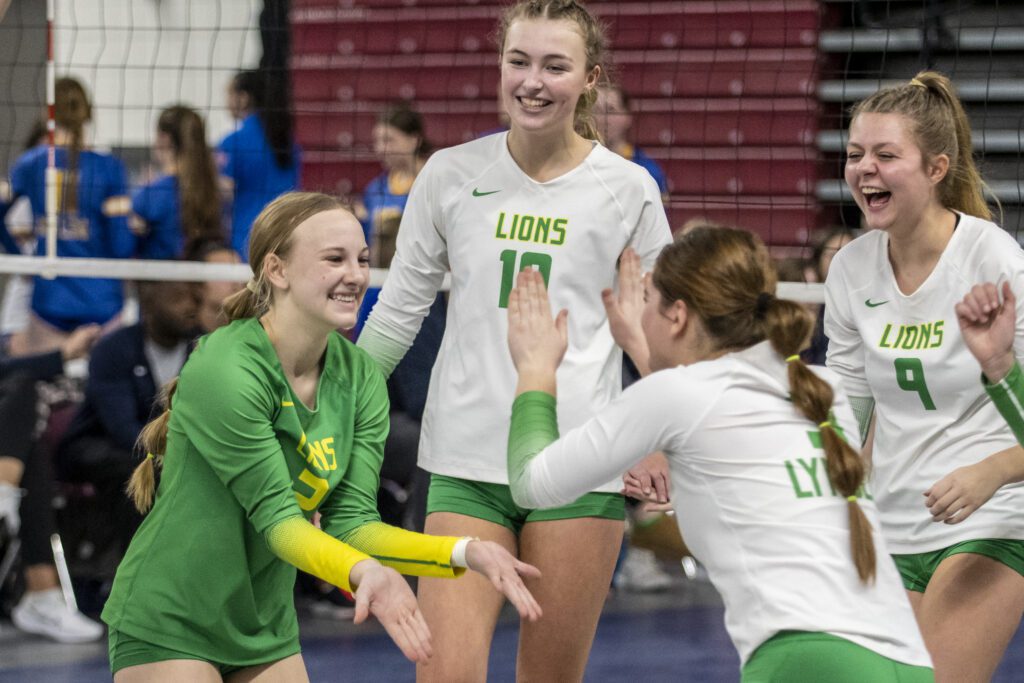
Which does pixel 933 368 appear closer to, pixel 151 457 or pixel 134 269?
pixel 151 457

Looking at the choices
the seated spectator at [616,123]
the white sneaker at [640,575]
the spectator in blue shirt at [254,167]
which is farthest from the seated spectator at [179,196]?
the white sneaker at [640,575]

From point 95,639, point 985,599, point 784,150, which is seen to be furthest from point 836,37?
point 985,599

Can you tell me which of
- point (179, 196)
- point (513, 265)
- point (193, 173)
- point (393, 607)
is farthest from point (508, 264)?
point (179, 196)

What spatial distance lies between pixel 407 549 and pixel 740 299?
84 centimetres

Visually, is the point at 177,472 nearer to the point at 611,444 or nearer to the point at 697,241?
the point at 611,444

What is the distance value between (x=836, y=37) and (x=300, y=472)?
6.90 metres

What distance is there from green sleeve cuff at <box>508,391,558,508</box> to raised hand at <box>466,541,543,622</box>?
125mm

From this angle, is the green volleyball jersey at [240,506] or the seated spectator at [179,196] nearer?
the green volleyball jersey at [240,506]

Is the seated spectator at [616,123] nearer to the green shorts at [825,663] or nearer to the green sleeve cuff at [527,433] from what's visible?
the green sleeve cuff at [527,433]

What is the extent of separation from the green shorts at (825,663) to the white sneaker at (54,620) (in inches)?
155

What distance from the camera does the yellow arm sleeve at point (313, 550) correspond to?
2.79 metres

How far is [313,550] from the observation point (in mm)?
2830

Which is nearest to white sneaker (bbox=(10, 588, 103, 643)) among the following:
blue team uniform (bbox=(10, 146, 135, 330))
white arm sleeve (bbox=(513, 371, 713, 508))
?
blue team uniform (bbox=(10, 146, 135, 330))

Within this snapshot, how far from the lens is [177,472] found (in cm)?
305
